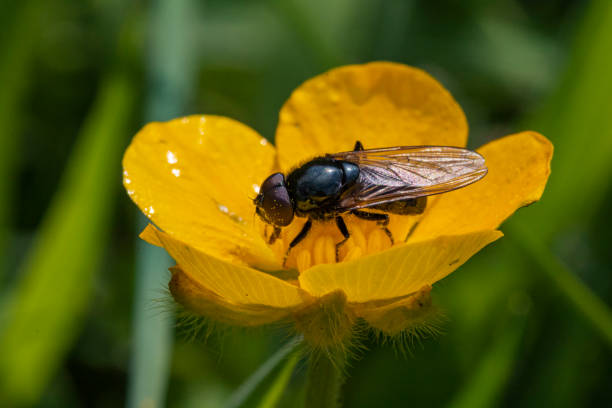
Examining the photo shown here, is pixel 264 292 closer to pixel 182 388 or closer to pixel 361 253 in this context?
pixel 361 253

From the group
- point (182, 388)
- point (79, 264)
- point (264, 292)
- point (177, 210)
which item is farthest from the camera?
point (182, 388)

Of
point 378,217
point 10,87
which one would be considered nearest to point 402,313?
point 378,217

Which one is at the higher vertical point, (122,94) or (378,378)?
(122,94)

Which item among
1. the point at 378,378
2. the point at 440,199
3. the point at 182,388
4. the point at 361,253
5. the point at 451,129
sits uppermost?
the point at 451,129

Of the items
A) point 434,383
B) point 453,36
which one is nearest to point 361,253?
point 434,383

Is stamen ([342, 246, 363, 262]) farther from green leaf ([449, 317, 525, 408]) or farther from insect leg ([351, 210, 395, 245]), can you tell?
green leaf ([449, 317, 525, 408])

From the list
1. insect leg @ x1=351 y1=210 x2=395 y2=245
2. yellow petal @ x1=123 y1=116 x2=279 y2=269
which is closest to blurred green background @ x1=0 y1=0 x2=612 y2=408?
yellow petal @ x1=123 y1=116 x2=279 y2=269

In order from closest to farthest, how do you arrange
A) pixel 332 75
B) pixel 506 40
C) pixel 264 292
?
1. pixel 264 292
2. pixel 332 75
3. pixel 506 40

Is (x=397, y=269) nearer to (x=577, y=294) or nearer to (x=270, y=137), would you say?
(x=577, y=294)
